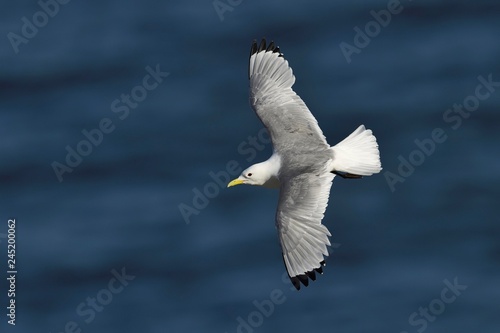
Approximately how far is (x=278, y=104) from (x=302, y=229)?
1827 mm

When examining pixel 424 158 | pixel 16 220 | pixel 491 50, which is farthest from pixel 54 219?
pixel 491 50

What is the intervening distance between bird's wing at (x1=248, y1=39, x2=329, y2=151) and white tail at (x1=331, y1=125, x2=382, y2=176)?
21cm

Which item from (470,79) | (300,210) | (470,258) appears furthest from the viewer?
(470,79)

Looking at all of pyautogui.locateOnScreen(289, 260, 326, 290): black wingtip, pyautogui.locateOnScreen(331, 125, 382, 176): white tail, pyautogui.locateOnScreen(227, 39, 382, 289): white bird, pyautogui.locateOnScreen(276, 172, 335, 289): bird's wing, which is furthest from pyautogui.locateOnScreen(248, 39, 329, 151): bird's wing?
pyautogui.locateOnScreen(289, 260, 326, 290): black wingtip

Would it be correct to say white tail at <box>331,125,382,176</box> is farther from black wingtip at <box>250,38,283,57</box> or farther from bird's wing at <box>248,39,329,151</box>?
black wingtip at <box>250,38,283,57</box>

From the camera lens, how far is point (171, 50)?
21859 mm

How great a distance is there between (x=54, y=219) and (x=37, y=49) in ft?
10.8

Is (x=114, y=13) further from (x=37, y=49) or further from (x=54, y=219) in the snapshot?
(x=54, y=219)

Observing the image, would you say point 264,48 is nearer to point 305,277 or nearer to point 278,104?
point 278,104

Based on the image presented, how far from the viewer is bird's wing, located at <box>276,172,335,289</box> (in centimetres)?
1365

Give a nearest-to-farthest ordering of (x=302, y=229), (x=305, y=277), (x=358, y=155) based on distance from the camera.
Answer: (x=305, y=277) → (x=302, y=229) → (x=358, y=155)

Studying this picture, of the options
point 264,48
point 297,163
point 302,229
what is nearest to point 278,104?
point 264,48

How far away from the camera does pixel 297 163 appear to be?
46.7 ft

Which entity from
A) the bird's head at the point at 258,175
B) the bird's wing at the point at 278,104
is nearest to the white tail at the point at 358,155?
the bird's wing at the point at 278,104
